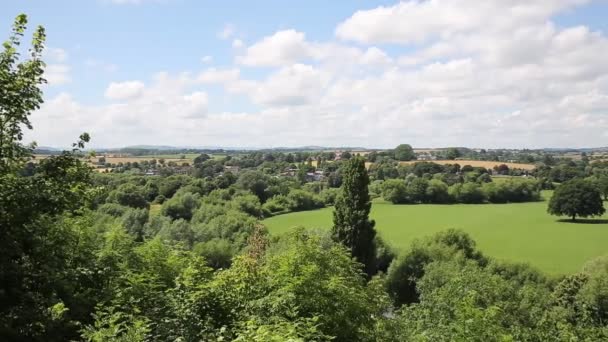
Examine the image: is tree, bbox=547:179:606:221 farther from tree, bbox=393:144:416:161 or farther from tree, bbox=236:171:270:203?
tree, bbox=393:144:416:161

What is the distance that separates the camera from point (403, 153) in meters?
173

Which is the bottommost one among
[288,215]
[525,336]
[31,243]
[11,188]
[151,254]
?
[288,215]

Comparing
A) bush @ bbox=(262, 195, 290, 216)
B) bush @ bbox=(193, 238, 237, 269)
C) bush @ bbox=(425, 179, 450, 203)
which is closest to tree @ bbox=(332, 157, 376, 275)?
bush @ bbox=(193, 238, 237, 269)

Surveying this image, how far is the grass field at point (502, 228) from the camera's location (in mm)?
54688


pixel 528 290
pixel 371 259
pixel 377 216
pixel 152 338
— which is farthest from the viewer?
pixel 377 216

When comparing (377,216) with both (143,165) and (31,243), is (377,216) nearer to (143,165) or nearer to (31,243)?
(31,243)

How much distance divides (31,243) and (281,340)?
4.81 meters

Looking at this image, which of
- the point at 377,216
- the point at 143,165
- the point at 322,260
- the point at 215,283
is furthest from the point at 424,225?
the point at 143,165

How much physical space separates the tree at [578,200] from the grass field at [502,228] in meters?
2.29

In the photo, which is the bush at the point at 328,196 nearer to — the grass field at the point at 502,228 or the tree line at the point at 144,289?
the grass field at the point at 502,228

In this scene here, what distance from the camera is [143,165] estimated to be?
494ft

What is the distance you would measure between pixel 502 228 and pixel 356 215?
3746 cm

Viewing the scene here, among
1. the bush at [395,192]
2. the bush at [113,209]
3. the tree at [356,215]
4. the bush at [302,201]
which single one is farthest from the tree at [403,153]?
the tree at [356,215]

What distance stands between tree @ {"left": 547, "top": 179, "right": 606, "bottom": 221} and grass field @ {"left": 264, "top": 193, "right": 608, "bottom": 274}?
2.29 meters
